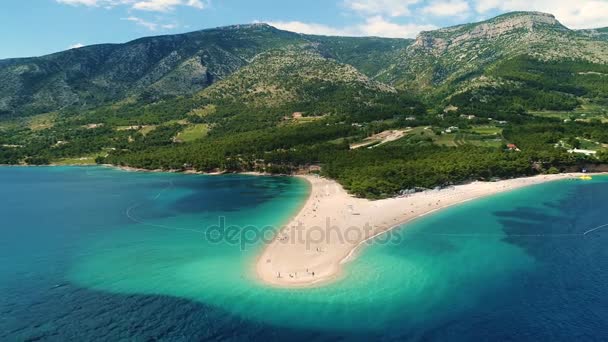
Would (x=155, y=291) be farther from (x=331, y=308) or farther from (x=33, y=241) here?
(x=33, y=241)

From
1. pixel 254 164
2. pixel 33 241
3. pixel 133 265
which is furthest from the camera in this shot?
pixel 254 164

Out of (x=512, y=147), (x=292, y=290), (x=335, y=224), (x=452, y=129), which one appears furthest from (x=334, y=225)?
(x=452, y=129)

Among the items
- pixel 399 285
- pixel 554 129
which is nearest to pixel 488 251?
pixel 399 285

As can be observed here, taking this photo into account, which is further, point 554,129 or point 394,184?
point 554,129

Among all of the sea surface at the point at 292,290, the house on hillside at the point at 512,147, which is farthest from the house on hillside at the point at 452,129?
the sea surface at the point at 292,290

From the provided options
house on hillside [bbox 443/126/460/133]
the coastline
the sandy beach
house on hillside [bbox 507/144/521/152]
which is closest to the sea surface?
the coastline

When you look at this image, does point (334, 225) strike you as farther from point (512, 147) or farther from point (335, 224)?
point (512, 147)
